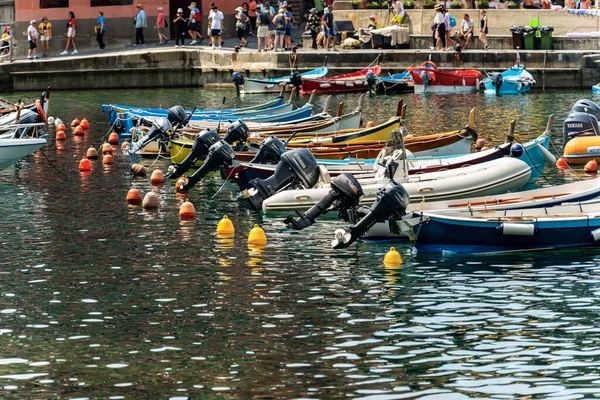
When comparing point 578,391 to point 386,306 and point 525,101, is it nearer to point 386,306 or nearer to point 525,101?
point 386,306

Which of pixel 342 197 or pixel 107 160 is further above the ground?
pixel 342 197

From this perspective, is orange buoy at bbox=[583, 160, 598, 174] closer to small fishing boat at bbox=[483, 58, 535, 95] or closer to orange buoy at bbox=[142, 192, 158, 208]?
orange buoy at bbox=[142, 192, 158, 208]

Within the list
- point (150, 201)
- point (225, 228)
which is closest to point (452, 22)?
point (150, 201)

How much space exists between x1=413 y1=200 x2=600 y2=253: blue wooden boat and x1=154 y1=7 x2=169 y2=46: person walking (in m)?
34.4

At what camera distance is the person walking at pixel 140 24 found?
52.2m

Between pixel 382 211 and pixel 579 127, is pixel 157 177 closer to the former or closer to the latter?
pixel 382 211

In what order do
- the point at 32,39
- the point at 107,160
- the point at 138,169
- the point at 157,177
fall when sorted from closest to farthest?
the point at 157,177 → the point at 138,169 → the point at 107,160 → the point at 32,39

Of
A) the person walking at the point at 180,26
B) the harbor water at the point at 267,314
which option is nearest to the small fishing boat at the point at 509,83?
the person walking at the point at 180,26

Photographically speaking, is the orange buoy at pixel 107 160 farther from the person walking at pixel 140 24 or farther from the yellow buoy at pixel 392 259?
the person walking at pixel 140 24

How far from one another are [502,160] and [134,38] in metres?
32.1

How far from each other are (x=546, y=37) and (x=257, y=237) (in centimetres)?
2906

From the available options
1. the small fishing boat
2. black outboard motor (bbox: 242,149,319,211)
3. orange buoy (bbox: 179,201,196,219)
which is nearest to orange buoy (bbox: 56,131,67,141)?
orange buoy (bbox: 179,201,196,219)

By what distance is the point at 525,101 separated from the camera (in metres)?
41.6

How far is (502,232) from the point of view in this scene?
19016 mm
